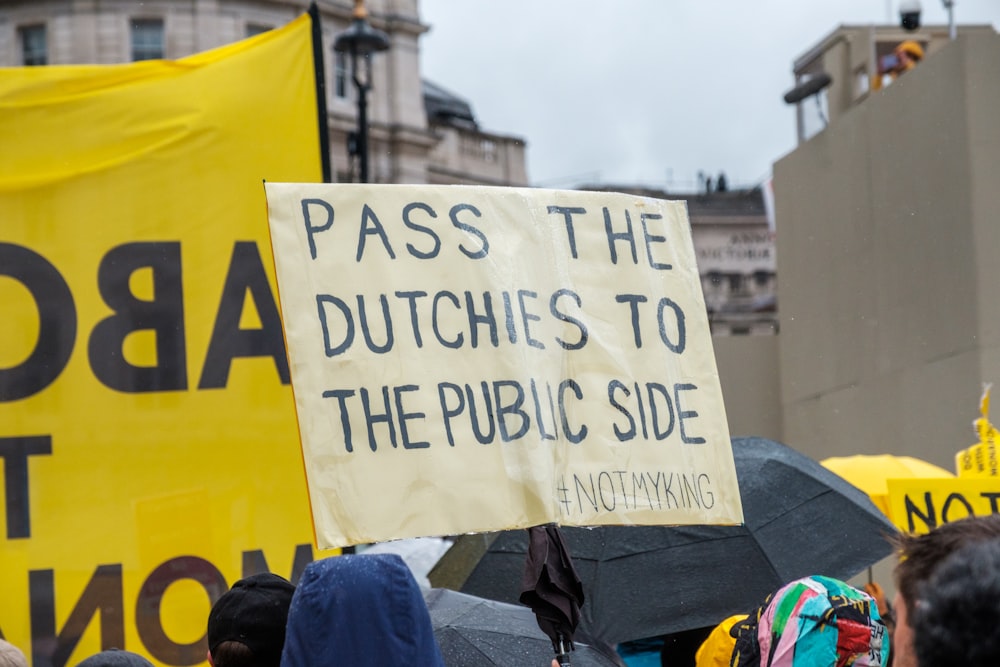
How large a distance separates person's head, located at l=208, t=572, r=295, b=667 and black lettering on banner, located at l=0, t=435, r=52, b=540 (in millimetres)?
1807

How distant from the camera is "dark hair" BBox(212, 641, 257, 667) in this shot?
3.67 meters

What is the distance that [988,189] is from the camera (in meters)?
11.9

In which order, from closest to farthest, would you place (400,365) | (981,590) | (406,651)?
(981,590) < (406,651) < (400,365)

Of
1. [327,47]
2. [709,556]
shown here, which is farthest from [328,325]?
[327,47]

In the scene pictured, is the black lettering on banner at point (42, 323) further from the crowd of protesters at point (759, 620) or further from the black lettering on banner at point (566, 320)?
the black lettering on banner at point (566, 320)

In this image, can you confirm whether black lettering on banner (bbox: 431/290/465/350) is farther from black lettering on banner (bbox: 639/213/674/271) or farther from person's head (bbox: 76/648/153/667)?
person's head (bbox: 76/648/153/667)

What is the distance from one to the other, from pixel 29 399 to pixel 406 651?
2685mm

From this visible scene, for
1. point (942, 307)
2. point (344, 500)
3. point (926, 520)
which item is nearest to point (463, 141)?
point (942, 307)

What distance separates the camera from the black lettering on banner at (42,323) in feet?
17.7

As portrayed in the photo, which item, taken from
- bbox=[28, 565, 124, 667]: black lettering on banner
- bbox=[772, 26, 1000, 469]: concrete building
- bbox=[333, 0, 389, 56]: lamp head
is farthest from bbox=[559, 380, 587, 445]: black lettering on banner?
bbox=[333, 0, 389, 56]: lamp head

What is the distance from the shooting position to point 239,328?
18.4ft

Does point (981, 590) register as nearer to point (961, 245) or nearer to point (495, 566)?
point (495, 566)

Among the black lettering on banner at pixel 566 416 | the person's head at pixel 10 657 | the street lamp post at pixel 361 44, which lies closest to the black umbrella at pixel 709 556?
the black lettering on banner at pixel 566 416

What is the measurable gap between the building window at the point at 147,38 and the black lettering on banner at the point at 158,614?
35352mm
